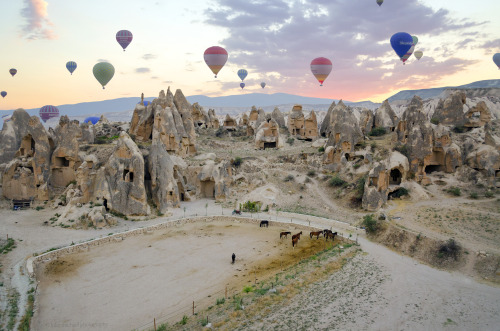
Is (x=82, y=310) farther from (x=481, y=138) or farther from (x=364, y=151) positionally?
(x=481, y=138)

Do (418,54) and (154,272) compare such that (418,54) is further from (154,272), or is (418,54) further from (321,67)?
(154,272)

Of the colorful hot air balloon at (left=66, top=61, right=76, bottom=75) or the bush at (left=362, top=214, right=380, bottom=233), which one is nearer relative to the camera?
the bush at (left=362, top=214, right=380, bottom=233)

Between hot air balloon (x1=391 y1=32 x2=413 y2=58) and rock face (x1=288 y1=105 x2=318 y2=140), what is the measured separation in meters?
12.9

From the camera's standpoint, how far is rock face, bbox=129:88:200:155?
37469 mm

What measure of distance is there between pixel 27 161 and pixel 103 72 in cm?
1892

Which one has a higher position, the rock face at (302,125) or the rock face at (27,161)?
the rock face at (302,125)

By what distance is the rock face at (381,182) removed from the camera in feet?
92.2

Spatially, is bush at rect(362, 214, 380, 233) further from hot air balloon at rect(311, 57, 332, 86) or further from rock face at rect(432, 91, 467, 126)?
hot air balloon at rect(311, 57, 332, 86)

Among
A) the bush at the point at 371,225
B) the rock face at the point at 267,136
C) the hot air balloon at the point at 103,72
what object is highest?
the hot air balloon at the point at 103,72

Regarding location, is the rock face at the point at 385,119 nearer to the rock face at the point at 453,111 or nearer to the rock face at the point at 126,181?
the rock face at the point at 453,111

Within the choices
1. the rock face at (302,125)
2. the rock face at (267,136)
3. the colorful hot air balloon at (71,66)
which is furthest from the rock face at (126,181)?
the colorful hot air balloon at (71,66)

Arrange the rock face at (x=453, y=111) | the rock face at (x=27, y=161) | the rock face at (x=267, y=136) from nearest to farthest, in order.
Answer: the rock face at (x=27, y=161) < the rock face at (x=453, y=111) < the rock face at (x=267, y=136)

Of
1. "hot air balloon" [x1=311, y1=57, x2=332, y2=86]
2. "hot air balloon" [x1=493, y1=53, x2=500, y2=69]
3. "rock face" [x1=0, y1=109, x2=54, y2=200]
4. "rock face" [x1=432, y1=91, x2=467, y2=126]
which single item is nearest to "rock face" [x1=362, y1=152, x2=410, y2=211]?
"rock face" [x1=432, y1=91, x2=467, y2=126]

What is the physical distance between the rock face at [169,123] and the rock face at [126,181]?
8.64 m
